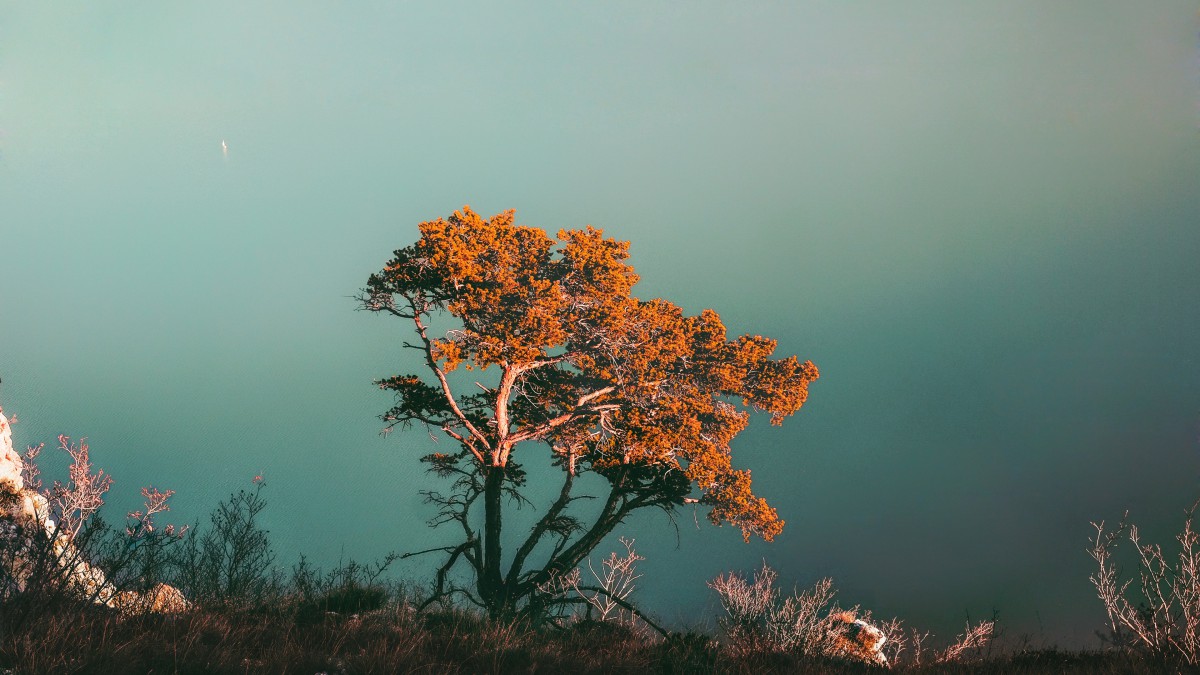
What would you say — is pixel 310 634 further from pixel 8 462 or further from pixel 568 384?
Answer: pixel 8 462

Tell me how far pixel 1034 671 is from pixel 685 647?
430 cm

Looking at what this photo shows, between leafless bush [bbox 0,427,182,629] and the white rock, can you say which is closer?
leafless bush [bbox 0,427,182,629]

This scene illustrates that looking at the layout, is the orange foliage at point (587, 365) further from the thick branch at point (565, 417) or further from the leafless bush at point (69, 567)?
the leafless bush at point (69, 567)

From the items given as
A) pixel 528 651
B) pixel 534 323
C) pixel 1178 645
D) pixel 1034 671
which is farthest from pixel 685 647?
pixel 534 323

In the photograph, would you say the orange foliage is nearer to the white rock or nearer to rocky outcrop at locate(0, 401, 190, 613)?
rocky outcrop at locate(0, 401, 190, 613)

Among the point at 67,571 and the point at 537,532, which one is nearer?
the point at 67,571

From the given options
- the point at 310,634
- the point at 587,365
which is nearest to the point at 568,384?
the point at 587,365

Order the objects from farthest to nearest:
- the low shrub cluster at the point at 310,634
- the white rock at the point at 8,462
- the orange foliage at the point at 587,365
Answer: the white rock at the point at 8,462
the orange foliage at the point at 587,365
the low shrub cluster at the point at 310,634

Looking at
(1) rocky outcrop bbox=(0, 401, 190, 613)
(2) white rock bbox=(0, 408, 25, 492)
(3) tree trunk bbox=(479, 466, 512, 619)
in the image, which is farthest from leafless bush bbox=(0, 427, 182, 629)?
(2) white rock bbox=(0, 408, 25, 492)

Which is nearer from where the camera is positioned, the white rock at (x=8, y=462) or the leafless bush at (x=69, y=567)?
the leafless bush at (x=69, y=567)

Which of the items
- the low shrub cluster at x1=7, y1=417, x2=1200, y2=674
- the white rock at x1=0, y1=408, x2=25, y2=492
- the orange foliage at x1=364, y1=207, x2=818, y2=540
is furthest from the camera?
the white rock at x1=0, y1=408, x2=25, y2=492

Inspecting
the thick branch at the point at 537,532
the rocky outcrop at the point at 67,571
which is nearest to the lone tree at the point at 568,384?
the thick branch at the point at 537,532

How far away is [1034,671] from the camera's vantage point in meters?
9.70

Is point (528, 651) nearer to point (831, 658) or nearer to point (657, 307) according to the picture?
point (831, 658)
